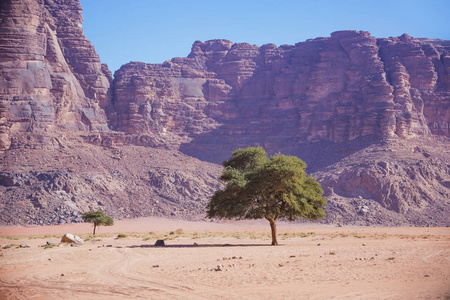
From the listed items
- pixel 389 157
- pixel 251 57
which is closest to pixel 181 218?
pixel 389 157

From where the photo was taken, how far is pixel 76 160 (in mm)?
104875

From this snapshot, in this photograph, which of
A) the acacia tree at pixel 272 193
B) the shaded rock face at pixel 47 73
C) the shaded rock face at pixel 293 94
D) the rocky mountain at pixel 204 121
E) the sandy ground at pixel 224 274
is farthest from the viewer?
the shaded rock face at pixel 293 94

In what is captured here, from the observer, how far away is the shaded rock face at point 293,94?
119 m

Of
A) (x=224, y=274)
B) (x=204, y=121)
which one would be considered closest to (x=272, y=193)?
(x=224, y=274)

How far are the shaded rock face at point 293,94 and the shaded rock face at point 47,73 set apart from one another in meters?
8.15

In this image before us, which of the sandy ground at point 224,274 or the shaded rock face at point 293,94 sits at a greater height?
the shaded rock face at point 293,94

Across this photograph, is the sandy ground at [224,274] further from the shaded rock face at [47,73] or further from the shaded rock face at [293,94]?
the shaded rock face at [293,94]

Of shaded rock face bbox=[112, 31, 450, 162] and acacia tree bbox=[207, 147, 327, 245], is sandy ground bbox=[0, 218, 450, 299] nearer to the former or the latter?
acacia tree bbox=[207, 147, 327, 245]

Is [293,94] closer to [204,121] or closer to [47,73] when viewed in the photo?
[204,121]

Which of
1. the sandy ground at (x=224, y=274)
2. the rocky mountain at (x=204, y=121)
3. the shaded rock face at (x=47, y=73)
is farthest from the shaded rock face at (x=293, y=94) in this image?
the sandy ground at (x=224, y=274)

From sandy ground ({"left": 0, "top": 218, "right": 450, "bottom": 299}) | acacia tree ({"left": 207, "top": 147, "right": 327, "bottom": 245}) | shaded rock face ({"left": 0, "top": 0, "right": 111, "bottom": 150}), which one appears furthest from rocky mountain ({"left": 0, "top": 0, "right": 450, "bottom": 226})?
sandy ground ({"left": 0, "top": 218, "right": 450, "bottom": 299})

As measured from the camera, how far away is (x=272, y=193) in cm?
4250

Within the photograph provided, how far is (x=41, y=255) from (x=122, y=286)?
46.8 feet

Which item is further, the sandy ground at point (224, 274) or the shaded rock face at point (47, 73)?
the shaded rock face at point (47, 73)
